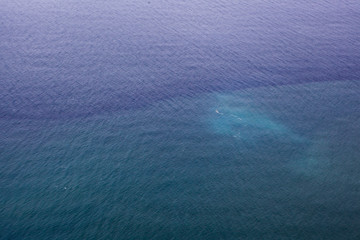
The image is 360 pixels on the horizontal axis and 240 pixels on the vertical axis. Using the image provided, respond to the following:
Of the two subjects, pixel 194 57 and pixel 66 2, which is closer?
pixel 194 57

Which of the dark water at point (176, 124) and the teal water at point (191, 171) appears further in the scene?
the dark water at point (176, 124)

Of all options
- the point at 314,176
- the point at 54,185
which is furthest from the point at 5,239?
the point at 314,176

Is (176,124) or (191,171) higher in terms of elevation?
(176,124)

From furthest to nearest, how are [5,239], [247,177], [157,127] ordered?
1. [157,127]
2. [247,177]
3. [5,239]

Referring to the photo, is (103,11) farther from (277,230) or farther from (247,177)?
(277,230)

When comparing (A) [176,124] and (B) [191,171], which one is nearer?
(B) [191,171]
